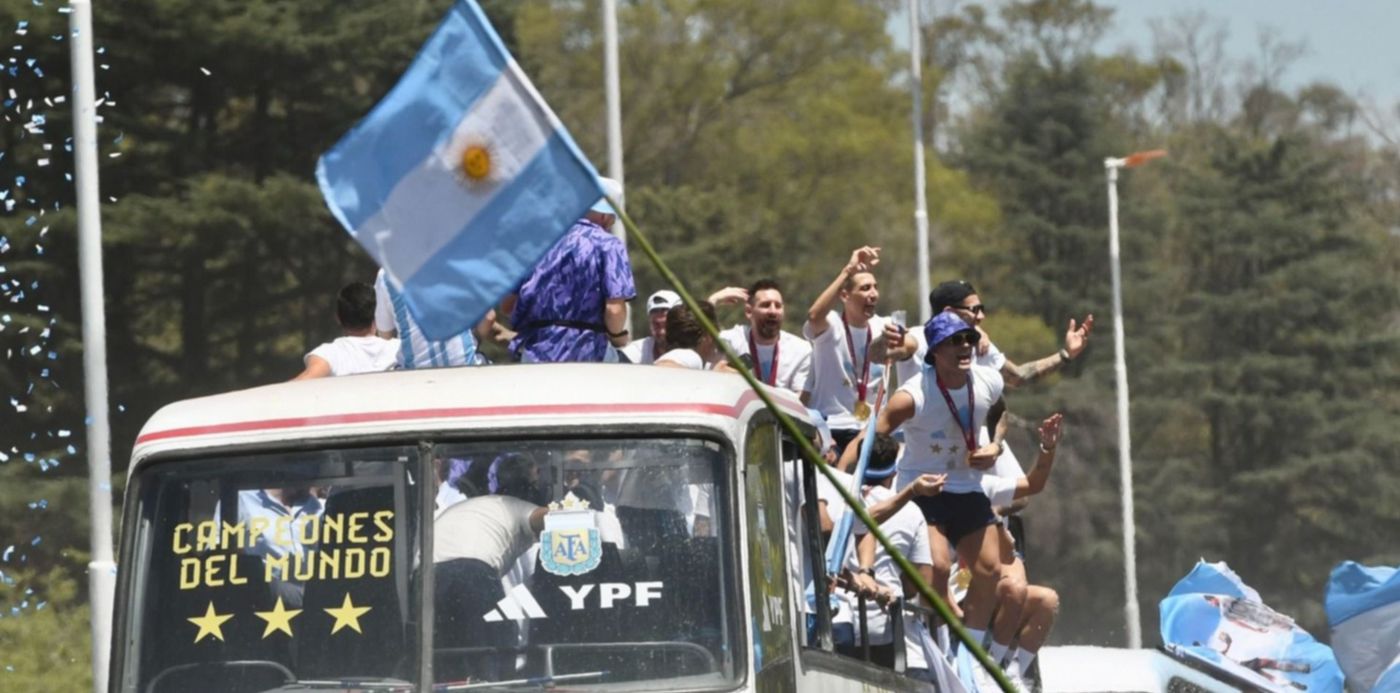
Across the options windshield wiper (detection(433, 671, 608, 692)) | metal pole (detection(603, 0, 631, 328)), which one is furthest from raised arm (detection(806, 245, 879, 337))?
metal pole (detection(603, 0, 631, 328))

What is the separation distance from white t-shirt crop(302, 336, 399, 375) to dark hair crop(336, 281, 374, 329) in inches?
4.0

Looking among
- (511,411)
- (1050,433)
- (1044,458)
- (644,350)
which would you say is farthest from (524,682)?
(644,350)

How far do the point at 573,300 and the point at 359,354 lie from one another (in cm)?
146

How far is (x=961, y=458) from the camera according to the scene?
11.1 metres

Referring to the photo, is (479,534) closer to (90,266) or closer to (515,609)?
(515,609)

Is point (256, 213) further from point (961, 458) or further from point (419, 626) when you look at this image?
point (419, 626)

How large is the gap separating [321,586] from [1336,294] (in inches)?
2455

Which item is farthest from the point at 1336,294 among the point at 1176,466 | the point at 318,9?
the point at 318,9

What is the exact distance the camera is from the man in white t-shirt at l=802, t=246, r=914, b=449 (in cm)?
1261

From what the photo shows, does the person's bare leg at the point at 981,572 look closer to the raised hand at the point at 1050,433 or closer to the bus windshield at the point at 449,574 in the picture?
the raised hand at the point at 1050,433

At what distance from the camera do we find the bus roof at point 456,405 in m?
6.92

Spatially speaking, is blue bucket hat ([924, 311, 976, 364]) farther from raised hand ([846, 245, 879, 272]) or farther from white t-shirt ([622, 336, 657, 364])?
white t-shirt ([622, 336, 657, 364])

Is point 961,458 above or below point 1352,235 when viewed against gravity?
below

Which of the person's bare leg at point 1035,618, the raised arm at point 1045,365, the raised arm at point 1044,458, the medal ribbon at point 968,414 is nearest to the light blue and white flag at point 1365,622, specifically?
the raised arm at point 1045,365
